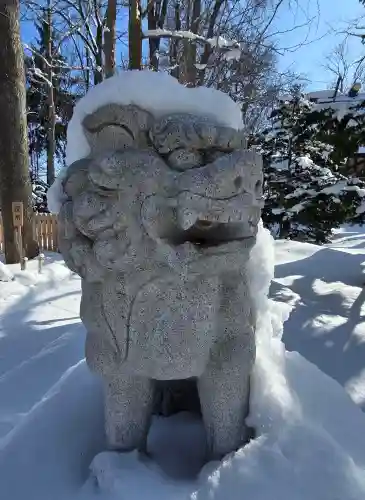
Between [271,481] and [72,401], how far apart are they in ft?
2.49

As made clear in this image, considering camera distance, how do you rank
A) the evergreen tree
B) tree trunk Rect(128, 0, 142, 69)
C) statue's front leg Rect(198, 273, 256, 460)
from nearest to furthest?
statue's front leg Rect(198, 273, 256, 460), tree trunk Rect(128, 0, 142, 69), the evergreen tree

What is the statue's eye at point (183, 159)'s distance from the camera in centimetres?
99

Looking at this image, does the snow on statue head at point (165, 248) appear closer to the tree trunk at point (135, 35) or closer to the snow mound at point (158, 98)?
the snow mound at point (158, 98)

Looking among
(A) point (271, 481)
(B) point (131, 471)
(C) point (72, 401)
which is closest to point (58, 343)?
(C) point (72, 401)

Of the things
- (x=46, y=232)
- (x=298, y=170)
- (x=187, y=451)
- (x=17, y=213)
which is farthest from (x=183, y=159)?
(x=46, y=232)

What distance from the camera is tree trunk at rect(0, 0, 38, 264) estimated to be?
5.25 metres

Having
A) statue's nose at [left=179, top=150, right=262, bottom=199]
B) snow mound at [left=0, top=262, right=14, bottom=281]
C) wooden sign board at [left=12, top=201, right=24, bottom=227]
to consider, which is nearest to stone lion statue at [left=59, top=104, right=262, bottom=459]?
statue's nose at [left=179, top=150, right=262, bottom=199]

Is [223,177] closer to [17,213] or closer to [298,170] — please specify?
[17,213]

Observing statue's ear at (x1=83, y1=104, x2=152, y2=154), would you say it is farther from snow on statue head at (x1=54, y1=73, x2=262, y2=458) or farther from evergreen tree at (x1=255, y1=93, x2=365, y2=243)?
evergreen tree at (x1=255, y1=93, x2=365, y2=243)

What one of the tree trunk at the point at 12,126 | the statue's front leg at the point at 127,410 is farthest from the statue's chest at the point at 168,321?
the tree trunk at the point at 12,126

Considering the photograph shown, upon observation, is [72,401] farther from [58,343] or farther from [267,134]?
[267,134]

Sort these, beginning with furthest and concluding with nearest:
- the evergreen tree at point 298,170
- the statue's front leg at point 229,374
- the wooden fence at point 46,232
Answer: the wooden fence at point 46,232 → the evergreen tree at point 298,170 → the statue's front leg at point 229,374

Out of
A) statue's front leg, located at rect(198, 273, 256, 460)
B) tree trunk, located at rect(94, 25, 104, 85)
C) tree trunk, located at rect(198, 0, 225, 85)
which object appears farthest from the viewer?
tree trunk, located at rect(198, 0, 225, 85)

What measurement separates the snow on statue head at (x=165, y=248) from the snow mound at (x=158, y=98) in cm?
2
